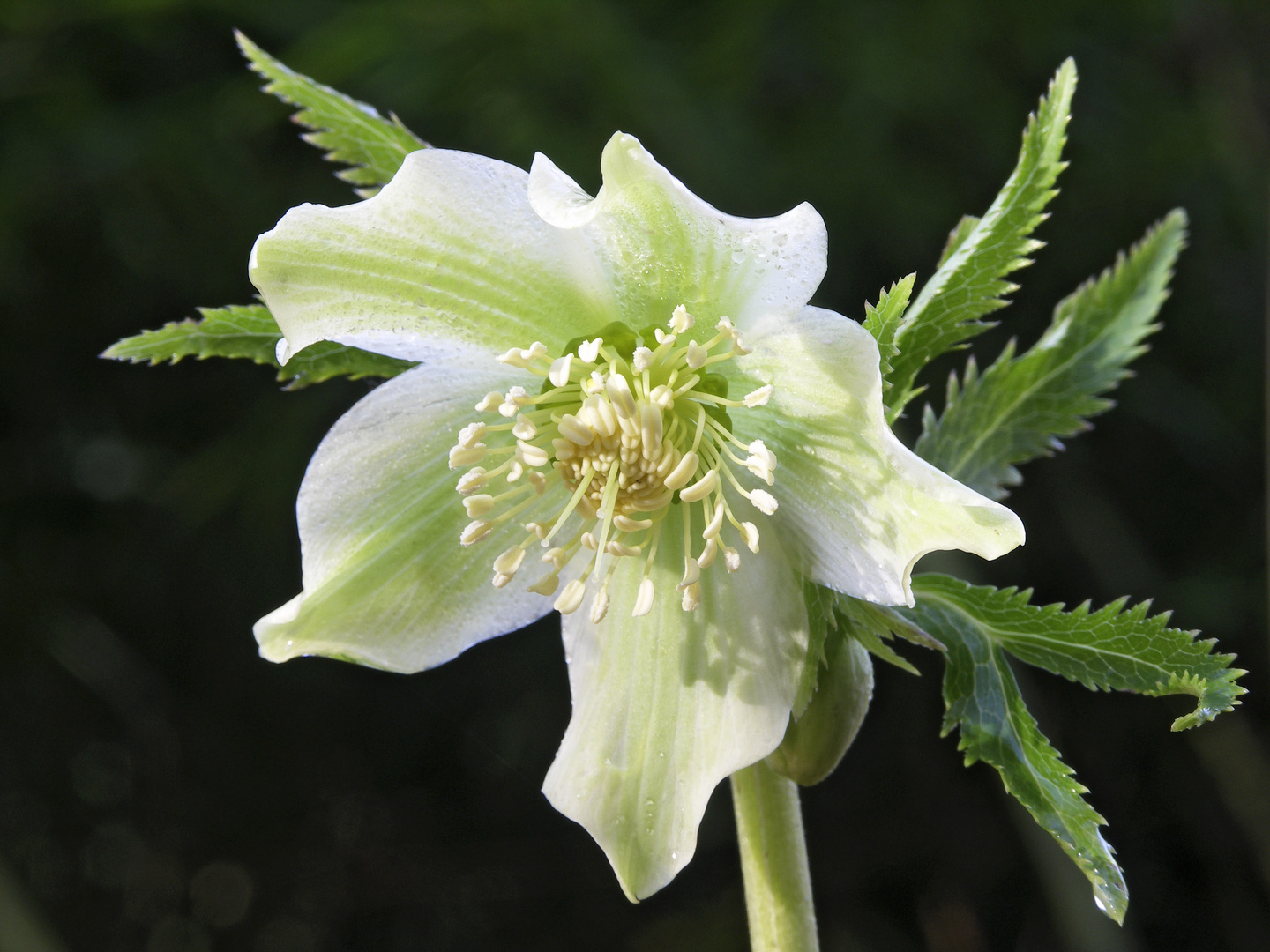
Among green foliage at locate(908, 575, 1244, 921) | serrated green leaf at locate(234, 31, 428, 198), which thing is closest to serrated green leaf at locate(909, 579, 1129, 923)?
green foliage at locate(908, 575, 1244, 921)

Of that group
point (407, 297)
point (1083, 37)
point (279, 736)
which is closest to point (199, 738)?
point (279, 736)

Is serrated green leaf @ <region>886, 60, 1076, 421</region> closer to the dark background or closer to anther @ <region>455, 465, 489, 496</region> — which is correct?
anther @ <region>455, 465, 489, 496</region>

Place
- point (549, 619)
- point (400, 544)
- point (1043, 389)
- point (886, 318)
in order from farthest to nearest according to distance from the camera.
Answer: point (549, 619) < point (1043, 389) < point (400, 544) < point (886, 318)

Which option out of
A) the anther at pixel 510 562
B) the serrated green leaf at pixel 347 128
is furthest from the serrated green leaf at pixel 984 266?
the serrated green leaf at pixel 347 128

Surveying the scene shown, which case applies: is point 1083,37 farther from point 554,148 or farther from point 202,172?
point 202,172

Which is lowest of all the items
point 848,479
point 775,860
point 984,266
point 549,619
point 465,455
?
point 549,619

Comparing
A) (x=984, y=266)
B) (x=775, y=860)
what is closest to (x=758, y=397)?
(x=984, y=266)

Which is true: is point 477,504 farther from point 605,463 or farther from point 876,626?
point 876,626
